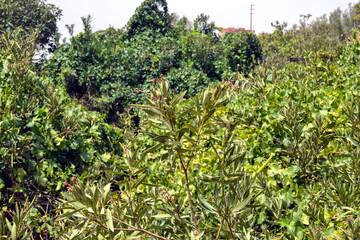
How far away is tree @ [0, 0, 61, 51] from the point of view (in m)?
14.7

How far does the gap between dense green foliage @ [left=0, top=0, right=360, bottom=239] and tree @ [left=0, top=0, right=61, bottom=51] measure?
10.4 m

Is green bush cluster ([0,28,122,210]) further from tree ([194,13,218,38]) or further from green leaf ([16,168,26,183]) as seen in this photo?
tree ([194,13,218,38])

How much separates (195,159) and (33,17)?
1462 centimetres

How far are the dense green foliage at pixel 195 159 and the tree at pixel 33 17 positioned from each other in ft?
34.2

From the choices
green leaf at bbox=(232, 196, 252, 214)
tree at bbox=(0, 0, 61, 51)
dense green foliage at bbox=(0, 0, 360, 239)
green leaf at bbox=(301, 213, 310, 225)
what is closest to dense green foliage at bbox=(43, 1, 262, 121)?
tree at bbox=(0, 0, 61, 51)

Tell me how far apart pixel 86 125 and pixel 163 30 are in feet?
31.1

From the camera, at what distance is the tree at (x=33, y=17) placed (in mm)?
14711

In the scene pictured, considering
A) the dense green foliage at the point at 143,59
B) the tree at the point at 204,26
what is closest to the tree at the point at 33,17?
the dense green foliage at the point at 143,59

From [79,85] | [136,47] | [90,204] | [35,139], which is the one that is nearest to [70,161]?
[35,139]

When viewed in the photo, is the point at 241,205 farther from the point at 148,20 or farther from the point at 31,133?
the point at 148,20

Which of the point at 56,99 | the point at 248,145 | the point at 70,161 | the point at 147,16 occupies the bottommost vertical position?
the point at 70,161

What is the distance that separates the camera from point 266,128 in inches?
104

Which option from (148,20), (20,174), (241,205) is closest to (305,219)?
(241,205)

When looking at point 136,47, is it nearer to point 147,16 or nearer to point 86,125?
point 147,16
